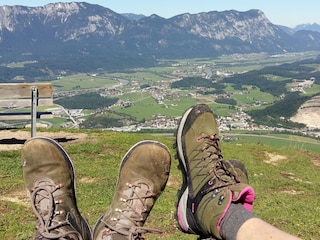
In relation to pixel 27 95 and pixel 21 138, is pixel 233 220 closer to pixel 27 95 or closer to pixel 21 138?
pixel 27 95

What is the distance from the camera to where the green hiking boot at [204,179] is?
3.75 m

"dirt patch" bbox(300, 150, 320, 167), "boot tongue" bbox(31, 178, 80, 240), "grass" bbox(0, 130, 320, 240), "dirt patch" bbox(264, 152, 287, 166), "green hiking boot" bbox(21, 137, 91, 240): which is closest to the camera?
"boot tongue" bbox(31, 178, 80, 240)

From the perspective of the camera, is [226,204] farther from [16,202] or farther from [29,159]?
[16,202]

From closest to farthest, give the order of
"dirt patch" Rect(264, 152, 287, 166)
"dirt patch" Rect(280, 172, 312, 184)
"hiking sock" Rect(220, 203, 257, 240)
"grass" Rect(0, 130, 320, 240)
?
"hiking sock" Rect(220, 203, 257, 240) → "grass" Rect(0, 130, 320, 240) → "dirt patch" Rect(280, 172, 312, 184) → "dirt patch" Rect(264, 152, 287, 166)

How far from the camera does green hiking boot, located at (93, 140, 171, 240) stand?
13.2 ft

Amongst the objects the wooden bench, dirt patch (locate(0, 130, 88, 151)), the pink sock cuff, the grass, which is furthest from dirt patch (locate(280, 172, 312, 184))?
the pink sock cuff

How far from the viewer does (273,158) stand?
523 inches

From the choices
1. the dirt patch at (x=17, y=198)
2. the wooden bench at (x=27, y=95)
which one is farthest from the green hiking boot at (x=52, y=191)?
the wooden bench at (x=27, y=95)

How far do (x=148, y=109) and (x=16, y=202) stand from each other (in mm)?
91823

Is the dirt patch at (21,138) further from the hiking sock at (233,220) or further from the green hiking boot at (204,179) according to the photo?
the hiking sock at (233,220)

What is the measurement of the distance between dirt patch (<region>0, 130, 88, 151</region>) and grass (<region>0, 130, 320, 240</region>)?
0.40 metres

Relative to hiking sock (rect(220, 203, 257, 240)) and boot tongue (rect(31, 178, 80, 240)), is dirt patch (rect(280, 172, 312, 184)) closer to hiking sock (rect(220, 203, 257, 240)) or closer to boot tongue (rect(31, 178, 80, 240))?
hiking sock (rect(220, 203, 257, 240))

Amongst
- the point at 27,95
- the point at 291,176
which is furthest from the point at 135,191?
the point at 291,176

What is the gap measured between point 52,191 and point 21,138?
29.6 feet
